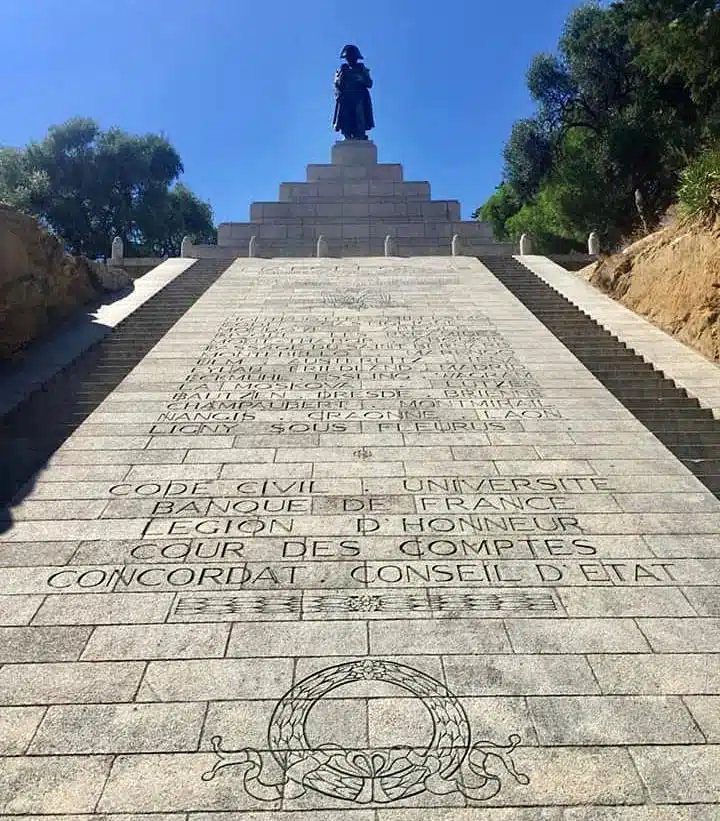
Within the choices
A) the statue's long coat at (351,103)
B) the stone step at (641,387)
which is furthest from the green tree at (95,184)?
the stone step at (641,387)

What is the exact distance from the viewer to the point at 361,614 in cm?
495

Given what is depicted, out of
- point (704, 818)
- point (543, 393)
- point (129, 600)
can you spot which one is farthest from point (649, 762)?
point (543, 393)

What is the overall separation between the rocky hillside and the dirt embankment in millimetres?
10215

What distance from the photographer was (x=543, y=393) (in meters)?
9.55

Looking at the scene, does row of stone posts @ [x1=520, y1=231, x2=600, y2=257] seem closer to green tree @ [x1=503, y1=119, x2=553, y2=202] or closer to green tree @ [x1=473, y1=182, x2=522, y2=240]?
green tree @ [x1=503, y1=119, x2=553, y2=202]

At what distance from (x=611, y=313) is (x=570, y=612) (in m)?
9.99

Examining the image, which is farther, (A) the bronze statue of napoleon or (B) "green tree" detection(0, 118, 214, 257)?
(B) "green tree" detection(0, 118, 214, 257)

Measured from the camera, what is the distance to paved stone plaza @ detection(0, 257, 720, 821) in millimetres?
3623

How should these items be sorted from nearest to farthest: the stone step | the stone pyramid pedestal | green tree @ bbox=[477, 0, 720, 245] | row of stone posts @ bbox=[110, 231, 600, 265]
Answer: the stone step, row of stone posts @ bbox=[110, 231, 600, 265], the stone pyramid pedestal, green tree @ bbox=[477, 0, 720, 245]

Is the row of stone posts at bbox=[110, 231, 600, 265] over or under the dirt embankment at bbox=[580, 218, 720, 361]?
over

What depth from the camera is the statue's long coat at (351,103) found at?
108ft

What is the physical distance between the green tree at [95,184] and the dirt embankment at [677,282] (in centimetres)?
2889

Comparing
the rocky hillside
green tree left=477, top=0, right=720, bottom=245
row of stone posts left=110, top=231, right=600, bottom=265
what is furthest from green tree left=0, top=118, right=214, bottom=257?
the rocky hillside

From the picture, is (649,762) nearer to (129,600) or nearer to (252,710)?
(252,710)
